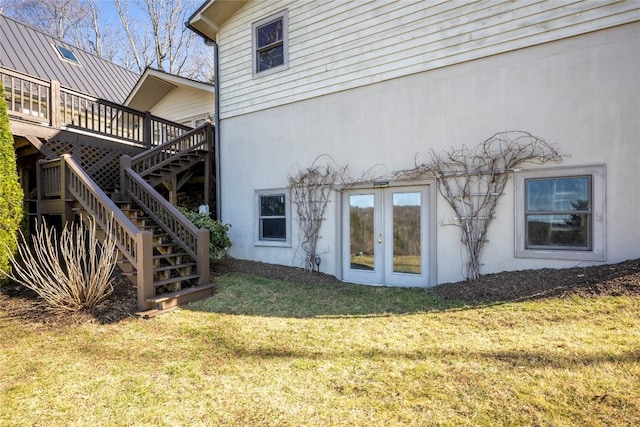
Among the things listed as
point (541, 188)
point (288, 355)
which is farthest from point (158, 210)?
point (541, 188)

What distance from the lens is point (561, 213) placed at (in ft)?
17.5

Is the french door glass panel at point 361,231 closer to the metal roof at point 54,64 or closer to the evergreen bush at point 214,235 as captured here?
the evergreen bush at point 214,235

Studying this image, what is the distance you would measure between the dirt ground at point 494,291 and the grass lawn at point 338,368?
0.70ft

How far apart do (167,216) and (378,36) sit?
5.56m

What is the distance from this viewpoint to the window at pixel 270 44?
26.7 feet

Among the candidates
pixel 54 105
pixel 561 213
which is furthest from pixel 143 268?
pixel 561 213

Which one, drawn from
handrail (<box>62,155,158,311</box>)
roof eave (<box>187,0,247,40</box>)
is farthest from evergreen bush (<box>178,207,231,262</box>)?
roof eave (<box>187,0,247,40</box>)

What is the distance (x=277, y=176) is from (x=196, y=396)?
233 inches

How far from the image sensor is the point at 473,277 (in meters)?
5.88

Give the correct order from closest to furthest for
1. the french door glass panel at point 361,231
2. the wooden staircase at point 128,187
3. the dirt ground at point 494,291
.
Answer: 1. the dirt ground at point 494,291
2. the wooden staircase at point 128,187
3. the french door glass panel at point 361,231

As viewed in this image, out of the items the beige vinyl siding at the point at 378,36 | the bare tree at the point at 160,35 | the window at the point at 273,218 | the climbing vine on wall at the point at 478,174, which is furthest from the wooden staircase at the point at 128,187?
the bare tree at the point at 160,35

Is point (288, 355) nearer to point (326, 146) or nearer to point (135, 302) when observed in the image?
point (135, 302)

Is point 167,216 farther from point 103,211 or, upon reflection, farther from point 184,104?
point 184,104

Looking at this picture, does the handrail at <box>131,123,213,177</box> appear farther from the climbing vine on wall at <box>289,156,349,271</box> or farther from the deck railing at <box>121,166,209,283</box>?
the climbing vine on wall at <box>289,156,349,271</box>
